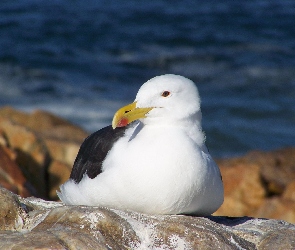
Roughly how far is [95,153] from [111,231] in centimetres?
136

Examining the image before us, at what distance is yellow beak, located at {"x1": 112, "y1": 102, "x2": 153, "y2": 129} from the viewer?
5555 millimetres

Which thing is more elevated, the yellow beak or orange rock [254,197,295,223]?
the yellow beak

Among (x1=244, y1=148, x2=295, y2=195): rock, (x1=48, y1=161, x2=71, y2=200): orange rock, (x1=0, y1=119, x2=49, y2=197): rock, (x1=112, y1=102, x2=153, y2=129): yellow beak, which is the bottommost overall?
(x1=244, y1=148, x2=295, y2=195): rock

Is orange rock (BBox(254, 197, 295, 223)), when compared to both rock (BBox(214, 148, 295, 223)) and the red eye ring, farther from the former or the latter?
the red eye ring

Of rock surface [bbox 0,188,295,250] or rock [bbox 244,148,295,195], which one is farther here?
rock [bbox 244,148,295,195]

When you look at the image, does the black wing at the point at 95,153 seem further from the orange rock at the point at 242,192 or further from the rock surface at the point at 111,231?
the orange rock at the point at 242,192

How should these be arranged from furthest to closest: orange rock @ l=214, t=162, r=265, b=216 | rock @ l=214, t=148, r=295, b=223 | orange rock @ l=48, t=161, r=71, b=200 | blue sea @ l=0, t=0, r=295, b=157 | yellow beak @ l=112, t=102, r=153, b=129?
blue sea @ l=0, t=0, r=295, b=157 → orange rock @ l=214, t=162, r=265, b=216 → orange rock @ l=48, t=161, r=71, b=200 → rock @ l=214, t=148, r=295, b=223 → yellow beak @ l=112, t=102, r=153, b=129

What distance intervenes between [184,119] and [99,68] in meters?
16.0

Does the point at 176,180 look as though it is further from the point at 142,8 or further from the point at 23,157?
the point at 142,8

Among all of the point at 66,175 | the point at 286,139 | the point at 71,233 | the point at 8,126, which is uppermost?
the point at 71,233

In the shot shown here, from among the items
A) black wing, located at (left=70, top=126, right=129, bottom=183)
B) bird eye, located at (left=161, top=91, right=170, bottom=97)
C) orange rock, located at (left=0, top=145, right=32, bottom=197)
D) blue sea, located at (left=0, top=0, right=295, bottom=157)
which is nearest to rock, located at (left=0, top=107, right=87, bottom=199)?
orange rock, located at (left=0, top=145, right=32, bottom=197)

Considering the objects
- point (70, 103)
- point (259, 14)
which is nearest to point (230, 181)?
point (70, 103)

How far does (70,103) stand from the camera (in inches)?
736

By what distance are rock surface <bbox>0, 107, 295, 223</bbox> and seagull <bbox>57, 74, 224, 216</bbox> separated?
3490 millimetres
